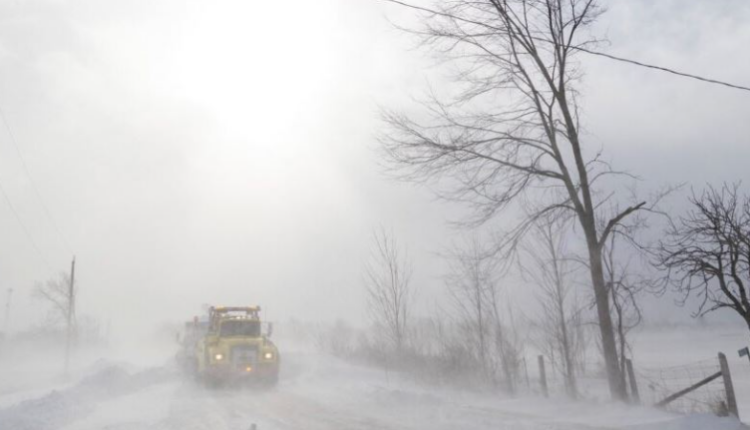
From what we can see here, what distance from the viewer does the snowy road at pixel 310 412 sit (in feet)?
35.9

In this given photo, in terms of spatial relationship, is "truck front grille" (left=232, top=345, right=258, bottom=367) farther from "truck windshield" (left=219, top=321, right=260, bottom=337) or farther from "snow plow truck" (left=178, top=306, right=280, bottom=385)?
"truck windshield" (left=219, top=321, right=260, bottom=337)

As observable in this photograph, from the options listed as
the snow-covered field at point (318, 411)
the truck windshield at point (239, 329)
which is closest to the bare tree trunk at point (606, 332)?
the snow-covered field at point (318, 411)

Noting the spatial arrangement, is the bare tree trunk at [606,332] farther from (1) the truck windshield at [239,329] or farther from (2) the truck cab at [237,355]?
(1) the truck windshield at [239,329]

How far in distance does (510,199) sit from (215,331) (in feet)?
53.1

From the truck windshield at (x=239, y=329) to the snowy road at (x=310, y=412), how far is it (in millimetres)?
2593

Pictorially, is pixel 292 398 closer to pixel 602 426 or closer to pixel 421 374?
pixel 421 374

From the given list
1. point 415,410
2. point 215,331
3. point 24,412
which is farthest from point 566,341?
point 24,412

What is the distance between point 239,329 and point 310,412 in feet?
35.6

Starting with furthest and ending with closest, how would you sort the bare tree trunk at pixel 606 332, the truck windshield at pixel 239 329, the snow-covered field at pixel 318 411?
1. the truck windshield at pixel 239 329
2. the bare tree trunk at pixel 606 332
3. the snow-covered field at pixel 318 411

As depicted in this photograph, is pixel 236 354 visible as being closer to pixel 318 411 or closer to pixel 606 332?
pixel 318 411

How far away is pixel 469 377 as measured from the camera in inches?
928

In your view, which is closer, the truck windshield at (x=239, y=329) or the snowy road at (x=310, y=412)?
the snowy road at (x=310, y=412)

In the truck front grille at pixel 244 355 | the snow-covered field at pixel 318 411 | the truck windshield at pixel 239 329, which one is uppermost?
the truck windshield at pixel 239 329

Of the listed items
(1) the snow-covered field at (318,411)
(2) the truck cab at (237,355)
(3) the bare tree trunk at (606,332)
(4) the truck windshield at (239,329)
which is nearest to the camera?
(1) the snow-covered field at (318,411)
